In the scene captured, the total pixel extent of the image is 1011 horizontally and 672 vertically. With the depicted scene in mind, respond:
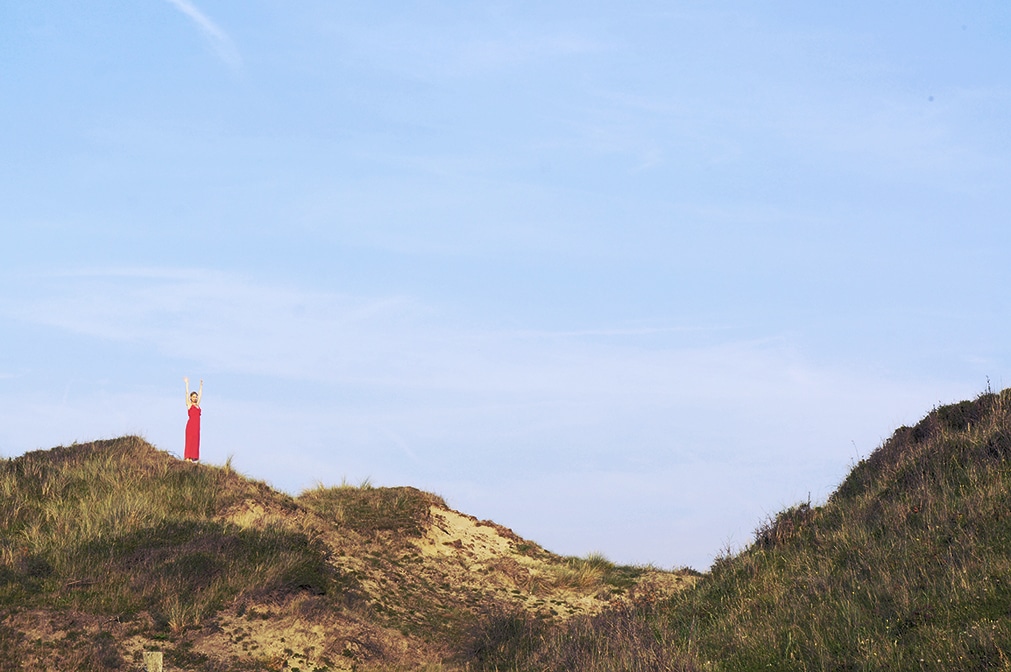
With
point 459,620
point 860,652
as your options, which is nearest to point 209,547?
point 459,620

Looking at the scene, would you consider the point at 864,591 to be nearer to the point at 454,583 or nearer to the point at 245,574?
the point at 454,583

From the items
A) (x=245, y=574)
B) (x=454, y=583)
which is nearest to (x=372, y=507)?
(x=454, y=583)

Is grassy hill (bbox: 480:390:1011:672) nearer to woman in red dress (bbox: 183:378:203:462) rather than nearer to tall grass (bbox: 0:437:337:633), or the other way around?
tall grass (bbox: 0:437:337:633)

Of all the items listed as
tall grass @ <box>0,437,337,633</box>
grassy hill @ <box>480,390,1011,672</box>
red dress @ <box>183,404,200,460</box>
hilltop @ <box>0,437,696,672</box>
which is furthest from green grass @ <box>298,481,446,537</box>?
grassy hill @ <box>480,390,1011,672</box>

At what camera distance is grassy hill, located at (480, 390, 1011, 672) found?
13000 millimetres

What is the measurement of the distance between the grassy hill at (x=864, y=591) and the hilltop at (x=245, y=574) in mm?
3067

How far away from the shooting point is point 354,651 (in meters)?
18.5

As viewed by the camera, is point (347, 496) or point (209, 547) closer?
point (209, 547)

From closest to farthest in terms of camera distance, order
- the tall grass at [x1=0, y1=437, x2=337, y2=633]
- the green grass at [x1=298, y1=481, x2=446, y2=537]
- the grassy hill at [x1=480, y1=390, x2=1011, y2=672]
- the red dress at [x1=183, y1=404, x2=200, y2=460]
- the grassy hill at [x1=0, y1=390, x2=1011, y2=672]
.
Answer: the grassy hill at [x1=480, y1=390, x2=1011, y2=672] < the grassy hill at [x1=0, y1=390, x2=1011, y2=672] < the tall grass at [x1=0, y1=437, x2=337, y2=633] < the green grass at [x1=298, y1=481, x2=446, y2=537] < the red dress at [x1=183, y1=404, x2=200, y2=460]

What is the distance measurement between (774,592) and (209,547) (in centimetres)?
1229

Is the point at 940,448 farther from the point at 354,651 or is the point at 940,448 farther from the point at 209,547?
the point at 209,547

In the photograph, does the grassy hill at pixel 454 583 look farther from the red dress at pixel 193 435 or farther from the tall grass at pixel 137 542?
the red dress at pixel 193 435

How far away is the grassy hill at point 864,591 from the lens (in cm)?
1300

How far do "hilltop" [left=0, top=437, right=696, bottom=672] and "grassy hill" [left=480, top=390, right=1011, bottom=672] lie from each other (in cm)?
307
